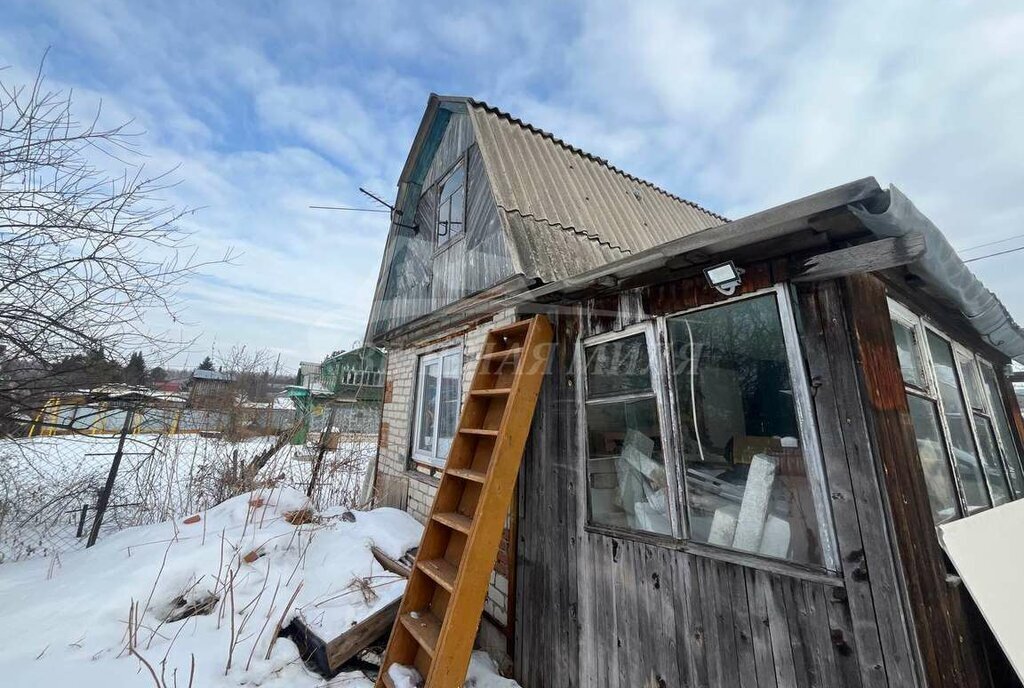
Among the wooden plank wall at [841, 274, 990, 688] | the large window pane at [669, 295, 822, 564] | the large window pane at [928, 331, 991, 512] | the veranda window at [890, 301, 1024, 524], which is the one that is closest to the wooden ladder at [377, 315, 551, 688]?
the large window pane at [669, 295, 822, 564]

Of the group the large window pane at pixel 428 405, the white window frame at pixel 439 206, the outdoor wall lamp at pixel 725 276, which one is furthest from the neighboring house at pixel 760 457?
the large window pane at pixel 428 405

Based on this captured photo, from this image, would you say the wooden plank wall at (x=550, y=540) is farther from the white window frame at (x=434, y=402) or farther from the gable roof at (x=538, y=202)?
the white window frame at (x=434, y=402)

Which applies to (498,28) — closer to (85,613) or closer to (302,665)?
(302,665)

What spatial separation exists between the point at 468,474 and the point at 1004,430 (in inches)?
217

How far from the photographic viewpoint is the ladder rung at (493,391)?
11.0 feet

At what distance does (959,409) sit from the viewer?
2980 millimetres

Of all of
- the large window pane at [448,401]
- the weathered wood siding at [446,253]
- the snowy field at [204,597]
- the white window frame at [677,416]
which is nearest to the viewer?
the white window frame at [677,416]

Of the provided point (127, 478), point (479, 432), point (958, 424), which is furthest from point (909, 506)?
point (127, 478)

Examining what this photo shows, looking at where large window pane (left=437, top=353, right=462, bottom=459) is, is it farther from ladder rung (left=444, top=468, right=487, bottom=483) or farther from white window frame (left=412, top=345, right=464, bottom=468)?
ladder rung (left=444, top=468, right=487, bottom=483)

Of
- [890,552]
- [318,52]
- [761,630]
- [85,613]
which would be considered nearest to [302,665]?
[85,613]

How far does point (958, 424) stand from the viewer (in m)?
2.89

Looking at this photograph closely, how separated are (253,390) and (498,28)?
998 cm

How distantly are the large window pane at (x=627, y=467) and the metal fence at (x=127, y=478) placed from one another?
5522mm

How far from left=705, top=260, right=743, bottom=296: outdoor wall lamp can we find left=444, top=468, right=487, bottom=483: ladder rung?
6.72 feet
